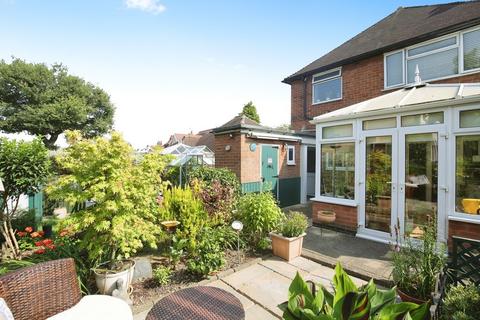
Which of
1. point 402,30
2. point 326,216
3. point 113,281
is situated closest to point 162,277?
point 113,281

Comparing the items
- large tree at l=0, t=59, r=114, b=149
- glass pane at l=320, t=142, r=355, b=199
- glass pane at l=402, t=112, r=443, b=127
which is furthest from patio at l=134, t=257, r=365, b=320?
large tree at l=0, t=59, r=114, b=149

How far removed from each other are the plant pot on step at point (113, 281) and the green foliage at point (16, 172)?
237 centimetres

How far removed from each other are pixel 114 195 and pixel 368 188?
Result: 18.0 ft

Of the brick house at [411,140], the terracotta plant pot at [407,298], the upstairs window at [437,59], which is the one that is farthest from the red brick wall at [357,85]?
the terracotta plant pot at [407,298]

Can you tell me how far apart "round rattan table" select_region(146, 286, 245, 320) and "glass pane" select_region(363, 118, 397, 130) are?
503cm

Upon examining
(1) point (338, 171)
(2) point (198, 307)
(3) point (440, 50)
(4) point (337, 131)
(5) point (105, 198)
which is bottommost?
(2) point (198, 307)

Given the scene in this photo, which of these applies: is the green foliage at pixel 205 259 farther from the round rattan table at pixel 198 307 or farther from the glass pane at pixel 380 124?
the glass pane at pixel 380 124

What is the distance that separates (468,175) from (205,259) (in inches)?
205

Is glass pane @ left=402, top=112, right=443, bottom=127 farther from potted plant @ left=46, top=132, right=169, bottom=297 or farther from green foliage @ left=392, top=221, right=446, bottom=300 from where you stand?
potted plant @ left=46, top=132, right=169, bottom=297

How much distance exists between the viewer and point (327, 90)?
11.1m

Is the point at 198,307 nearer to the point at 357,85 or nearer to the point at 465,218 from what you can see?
the point at 465,218

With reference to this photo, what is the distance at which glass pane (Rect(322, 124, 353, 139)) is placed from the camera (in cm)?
591

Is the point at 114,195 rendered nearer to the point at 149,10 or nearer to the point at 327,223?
the point at 149,10

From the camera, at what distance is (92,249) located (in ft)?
11.3
